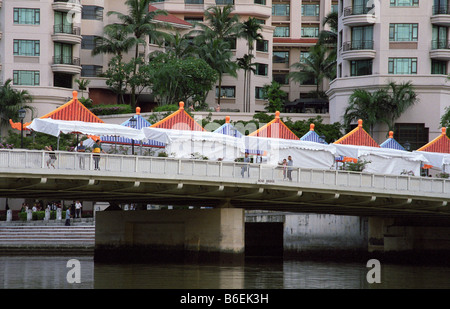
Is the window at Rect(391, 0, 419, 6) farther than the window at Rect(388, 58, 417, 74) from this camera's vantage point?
No

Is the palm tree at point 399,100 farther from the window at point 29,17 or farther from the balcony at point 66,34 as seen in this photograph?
the window at point 29,17

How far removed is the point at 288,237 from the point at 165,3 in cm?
4933

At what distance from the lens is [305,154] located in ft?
220

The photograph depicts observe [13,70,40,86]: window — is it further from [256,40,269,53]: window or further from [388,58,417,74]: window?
[388,58,417,74]: window

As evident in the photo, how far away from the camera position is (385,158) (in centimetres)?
6988

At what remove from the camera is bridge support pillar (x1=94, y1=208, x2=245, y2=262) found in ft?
206

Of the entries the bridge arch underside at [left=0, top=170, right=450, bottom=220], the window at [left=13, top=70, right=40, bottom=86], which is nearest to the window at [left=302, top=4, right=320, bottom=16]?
the window at [left=13, top=70, right=40, bottom=86]

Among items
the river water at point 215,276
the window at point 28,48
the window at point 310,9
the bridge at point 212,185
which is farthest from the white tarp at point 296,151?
the window at point 310,9

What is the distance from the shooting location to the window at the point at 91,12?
109 meters

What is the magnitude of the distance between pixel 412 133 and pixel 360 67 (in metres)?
7.79

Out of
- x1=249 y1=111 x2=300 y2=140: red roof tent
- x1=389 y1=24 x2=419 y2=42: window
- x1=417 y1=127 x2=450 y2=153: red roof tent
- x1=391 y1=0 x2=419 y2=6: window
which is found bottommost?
x1=417 y1=127 x2=450 y2=153: red roof tent

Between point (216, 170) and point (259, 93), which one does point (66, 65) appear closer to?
point (259, 93)

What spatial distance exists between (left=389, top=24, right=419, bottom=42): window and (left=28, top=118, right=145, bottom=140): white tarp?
42.6 meters
